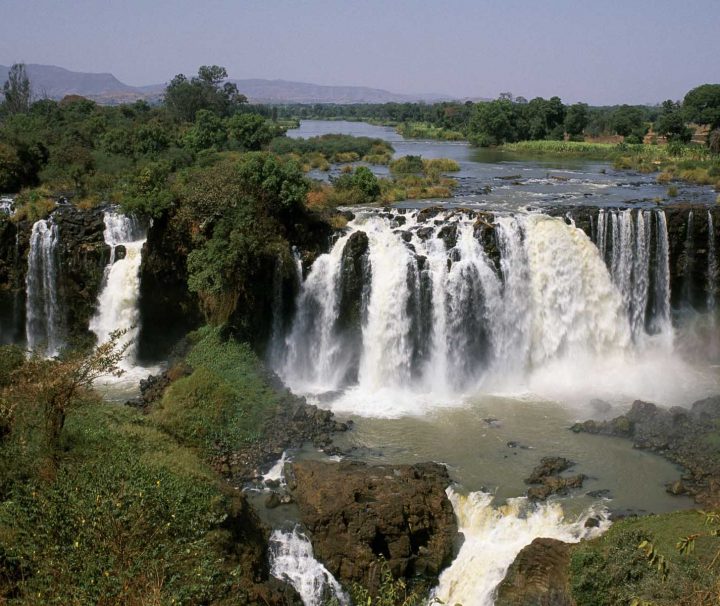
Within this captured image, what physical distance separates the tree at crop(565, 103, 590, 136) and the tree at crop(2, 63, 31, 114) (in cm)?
4875

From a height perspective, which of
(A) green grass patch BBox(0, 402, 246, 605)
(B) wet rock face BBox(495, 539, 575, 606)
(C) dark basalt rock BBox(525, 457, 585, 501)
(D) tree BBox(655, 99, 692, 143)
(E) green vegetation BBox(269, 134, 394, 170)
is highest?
(D) tree BBox(655, 99, 692, 143)

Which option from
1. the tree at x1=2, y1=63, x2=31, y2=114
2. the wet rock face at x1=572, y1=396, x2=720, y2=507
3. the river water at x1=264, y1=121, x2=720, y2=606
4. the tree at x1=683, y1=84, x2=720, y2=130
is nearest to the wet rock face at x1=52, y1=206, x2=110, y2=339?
the river water at x1=264, y1=121, x2=720, y2=606

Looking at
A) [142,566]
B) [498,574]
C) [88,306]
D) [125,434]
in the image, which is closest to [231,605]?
[142,566]

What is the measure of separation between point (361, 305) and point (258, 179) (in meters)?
5.11

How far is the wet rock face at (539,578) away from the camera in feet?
39.3

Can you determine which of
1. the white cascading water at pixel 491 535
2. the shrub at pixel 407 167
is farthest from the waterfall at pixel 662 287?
the shrub at pixel 407 167

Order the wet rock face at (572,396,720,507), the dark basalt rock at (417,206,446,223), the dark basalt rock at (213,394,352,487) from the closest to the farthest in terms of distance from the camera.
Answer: the wet rock face at (572,396,720,507) → the dark basalt rock at (213,394,352,487) → the dark basalt rock at (417,206,446,223)

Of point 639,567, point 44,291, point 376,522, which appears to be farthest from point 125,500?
point 44,291

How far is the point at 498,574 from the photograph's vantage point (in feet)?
42.8

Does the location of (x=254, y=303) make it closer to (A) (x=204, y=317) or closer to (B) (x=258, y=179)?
(A) (x=204, y=317)

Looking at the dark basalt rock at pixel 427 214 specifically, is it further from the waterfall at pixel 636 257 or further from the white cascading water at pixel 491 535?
the white cascading water at pixel 491 535

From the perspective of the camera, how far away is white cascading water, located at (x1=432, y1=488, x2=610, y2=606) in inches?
514

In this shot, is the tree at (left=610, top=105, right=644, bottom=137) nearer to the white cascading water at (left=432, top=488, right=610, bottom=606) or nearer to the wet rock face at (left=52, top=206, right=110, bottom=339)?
the wet rock face at (left=52, top=206, right=110, bottom=339)

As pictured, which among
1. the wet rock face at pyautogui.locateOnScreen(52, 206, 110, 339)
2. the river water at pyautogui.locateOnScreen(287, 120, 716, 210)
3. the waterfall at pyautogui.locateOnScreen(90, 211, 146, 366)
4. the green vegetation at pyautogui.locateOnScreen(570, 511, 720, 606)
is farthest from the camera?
the river water at pyautogui.locateOnScreen(287, 120, 716, 210)
